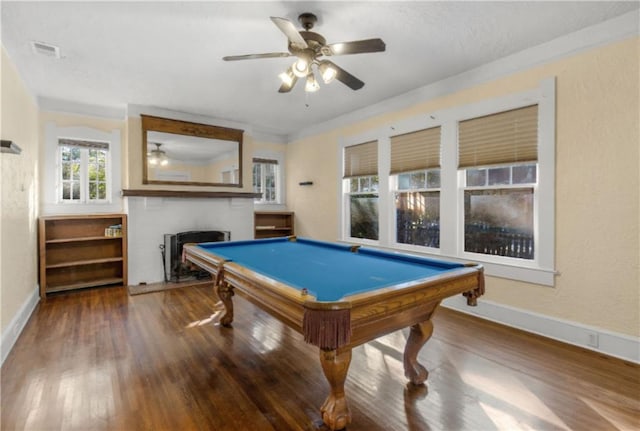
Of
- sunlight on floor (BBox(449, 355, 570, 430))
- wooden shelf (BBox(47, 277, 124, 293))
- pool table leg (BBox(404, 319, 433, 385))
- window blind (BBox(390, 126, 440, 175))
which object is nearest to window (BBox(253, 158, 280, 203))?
wooden shelf (BBox(47, 277, 124, 293))

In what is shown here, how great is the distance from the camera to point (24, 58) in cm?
308

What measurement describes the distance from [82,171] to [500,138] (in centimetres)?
565

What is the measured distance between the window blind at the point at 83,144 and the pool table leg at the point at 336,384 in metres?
4.95

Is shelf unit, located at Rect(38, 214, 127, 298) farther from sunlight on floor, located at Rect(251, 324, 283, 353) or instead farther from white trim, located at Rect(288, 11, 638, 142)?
white trim, located at Rect(288, 11, 638, 142)

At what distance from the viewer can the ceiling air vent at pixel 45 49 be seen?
281 cm

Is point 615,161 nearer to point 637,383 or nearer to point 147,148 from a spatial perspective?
point 637,383

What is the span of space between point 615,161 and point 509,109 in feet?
3.32

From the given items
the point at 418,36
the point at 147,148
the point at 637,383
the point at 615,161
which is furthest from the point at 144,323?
the point at 615,161

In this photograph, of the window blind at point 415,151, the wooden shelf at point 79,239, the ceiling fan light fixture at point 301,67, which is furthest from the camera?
the wooden shelf at point 79,239

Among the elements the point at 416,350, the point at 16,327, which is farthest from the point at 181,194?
the point at 416,350

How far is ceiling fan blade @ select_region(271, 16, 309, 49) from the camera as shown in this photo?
A: 6.24 ft

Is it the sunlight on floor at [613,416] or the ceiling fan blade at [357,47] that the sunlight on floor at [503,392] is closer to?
the sunlight on floor at [613,416]

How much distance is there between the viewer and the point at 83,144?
183 inches

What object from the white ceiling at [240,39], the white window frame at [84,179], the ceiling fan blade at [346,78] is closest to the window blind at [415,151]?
the white ceiling at [240,39]
